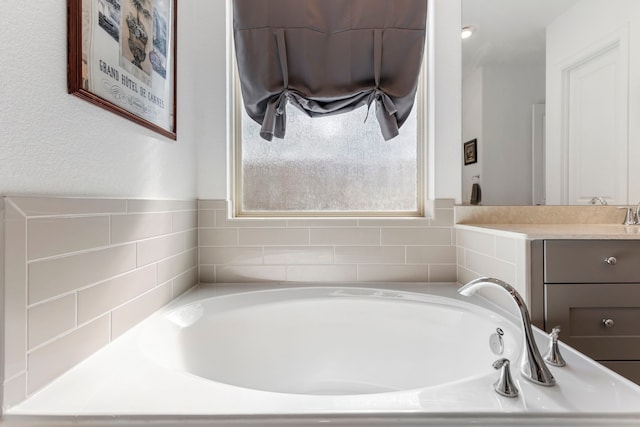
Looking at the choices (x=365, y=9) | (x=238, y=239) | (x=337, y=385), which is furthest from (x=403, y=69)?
(x=337, y=385)

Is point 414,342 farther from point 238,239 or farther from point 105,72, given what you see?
point 105,72

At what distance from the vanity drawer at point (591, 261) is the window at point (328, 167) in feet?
2.30

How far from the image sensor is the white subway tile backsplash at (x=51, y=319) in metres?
0.62

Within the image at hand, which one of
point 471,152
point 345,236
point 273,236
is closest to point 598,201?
point 471,152

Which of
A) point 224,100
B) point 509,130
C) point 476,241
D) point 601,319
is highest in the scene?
point 224,100

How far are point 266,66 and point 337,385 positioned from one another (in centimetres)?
141

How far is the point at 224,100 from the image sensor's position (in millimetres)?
1566

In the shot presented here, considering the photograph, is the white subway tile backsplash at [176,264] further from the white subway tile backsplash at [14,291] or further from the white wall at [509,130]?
the white wall at [509,130]

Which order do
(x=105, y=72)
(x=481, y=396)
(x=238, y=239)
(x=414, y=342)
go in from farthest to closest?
(x=238, y=239) → (x=414, y=342) → (x=105, y=72) → (x=481, y=396)

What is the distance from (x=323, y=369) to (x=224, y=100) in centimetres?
132

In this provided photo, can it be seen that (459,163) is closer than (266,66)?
No

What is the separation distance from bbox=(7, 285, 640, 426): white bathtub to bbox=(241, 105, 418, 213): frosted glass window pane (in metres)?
0.46

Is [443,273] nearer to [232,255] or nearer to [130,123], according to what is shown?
[232,255]

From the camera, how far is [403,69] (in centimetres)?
146
